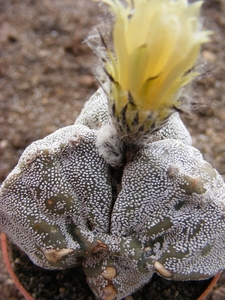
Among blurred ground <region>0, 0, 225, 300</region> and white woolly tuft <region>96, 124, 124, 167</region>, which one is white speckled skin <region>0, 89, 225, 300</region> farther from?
blurred ground <region>0, 0, 225, 300</region>

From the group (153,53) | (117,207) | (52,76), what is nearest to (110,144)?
(117,207)

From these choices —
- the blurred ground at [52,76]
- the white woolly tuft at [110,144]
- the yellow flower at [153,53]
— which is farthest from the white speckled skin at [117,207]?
the blurred ground at [52,76]

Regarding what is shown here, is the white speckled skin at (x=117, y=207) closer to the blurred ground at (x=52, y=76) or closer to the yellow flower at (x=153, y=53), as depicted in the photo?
the yellow flower at (x=153, y=53)

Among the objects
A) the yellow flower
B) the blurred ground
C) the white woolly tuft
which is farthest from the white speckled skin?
the blurred ground

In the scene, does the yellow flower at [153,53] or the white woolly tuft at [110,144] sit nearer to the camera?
the yellow flower at [153,53]

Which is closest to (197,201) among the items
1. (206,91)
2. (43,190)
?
(43,190)

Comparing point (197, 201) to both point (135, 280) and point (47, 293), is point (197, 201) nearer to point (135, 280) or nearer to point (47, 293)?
point (135, 280)
